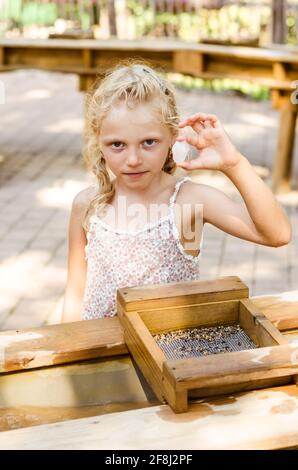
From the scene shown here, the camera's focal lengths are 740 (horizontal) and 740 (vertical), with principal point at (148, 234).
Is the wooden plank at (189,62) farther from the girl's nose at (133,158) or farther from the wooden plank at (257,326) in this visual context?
Answer: the wooden plank at (257,326)

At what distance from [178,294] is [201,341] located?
0.12 meters

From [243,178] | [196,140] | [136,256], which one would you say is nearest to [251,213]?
[243,178]

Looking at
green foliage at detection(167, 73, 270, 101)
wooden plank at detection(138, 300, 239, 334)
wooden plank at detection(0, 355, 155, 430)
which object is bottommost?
green foliage at detection(167, 73, 270, 101)

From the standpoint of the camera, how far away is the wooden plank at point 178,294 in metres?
1.64

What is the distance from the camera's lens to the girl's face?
1852mm

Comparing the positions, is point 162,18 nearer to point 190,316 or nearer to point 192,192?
point 192,192

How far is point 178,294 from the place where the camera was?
167 centimetres

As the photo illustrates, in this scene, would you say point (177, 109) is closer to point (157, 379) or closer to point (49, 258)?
point (157, 379)

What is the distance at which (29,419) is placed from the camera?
1.49m

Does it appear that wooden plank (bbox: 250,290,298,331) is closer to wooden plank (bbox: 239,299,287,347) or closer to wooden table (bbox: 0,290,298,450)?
wooden plank (bbox: 239,299,287,347)

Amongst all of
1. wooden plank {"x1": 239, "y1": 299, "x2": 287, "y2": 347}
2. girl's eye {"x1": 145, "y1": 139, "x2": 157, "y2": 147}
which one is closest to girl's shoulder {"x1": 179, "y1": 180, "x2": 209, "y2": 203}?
girl's eye {"x1": 145, "y1": 139, "x2": 157, "y2": 147}

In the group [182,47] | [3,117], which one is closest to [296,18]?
[3,117]

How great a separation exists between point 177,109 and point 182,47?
373cm

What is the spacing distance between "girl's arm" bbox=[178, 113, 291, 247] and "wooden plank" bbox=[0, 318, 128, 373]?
0.42m
